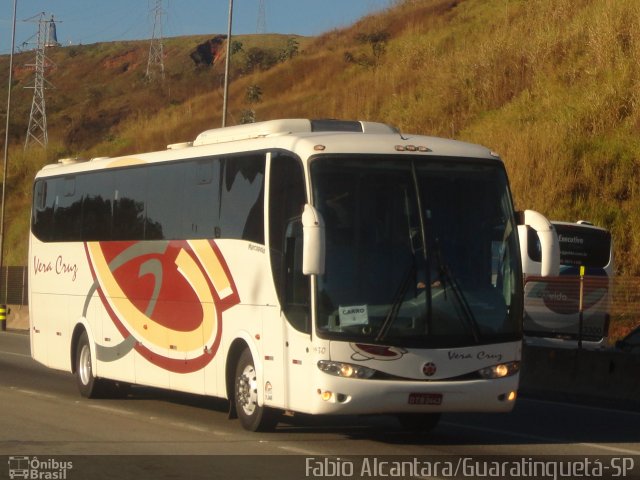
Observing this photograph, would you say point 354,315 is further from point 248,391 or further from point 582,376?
point 582,376

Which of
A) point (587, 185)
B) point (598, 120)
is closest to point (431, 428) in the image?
point (587, 185)

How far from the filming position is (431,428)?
1402 cm

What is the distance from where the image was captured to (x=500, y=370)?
12594 mm

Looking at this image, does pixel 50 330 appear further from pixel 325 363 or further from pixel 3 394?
pixel 325 363

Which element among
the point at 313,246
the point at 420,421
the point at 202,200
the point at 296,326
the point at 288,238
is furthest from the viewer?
the point at 202,200

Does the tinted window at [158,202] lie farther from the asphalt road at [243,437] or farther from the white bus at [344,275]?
the asphalt road at [243,437]

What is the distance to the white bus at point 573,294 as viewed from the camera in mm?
20953

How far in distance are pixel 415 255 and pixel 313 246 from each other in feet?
4.02

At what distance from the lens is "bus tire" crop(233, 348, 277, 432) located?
13391 mm

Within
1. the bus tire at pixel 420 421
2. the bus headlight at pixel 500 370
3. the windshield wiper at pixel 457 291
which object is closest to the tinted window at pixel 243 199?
the windshield wiper at pixel 457 291

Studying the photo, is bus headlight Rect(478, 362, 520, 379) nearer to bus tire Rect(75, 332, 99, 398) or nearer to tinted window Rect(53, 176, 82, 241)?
bus tire Rect(75, 332, 99, 398)

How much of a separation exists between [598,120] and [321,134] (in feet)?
78.8

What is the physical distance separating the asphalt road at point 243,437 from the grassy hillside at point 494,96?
15.3 meters

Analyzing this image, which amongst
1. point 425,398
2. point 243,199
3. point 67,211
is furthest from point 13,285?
point 425,398
